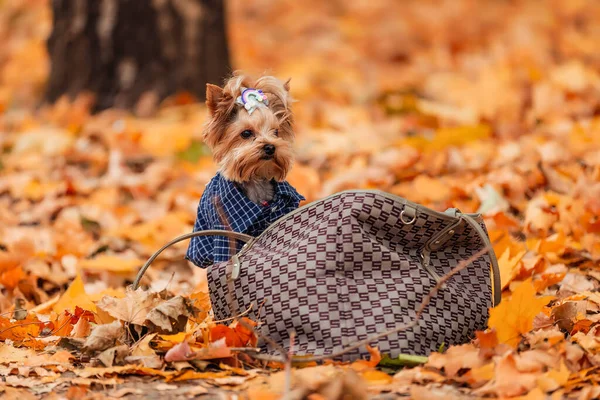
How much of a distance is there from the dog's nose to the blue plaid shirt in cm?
14

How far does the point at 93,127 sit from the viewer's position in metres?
6.09

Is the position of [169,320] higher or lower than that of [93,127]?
lower

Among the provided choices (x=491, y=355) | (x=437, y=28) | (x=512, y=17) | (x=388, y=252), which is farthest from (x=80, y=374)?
(x=512, y=17)

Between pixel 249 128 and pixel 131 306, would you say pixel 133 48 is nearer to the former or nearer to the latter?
pixel 249 128

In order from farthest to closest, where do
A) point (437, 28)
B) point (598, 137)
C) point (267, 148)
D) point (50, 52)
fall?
point (437, 28), point (50, 52), point (598, 137), point (267, 148)

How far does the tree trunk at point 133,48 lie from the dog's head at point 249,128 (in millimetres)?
3509

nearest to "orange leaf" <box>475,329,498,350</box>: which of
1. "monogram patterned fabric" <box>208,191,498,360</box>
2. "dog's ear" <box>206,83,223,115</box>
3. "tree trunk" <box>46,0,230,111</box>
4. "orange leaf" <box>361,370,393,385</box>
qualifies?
"monogram patterned fabric" <box>208,191,498,360</box>

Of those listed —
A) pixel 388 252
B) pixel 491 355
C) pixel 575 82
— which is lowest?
pixel 491 355

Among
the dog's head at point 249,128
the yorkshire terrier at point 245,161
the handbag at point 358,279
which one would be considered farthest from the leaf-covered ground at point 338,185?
the dog's head at point 249,128

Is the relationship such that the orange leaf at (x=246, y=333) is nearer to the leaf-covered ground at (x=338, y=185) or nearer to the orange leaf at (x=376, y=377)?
the leaf-covered ground at (x=338, y=185)

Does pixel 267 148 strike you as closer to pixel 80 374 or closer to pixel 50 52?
pixel 80 374

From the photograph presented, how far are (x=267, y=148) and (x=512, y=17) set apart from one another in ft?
24.1

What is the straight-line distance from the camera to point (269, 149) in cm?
323

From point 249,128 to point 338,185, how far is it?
5.51 ft
